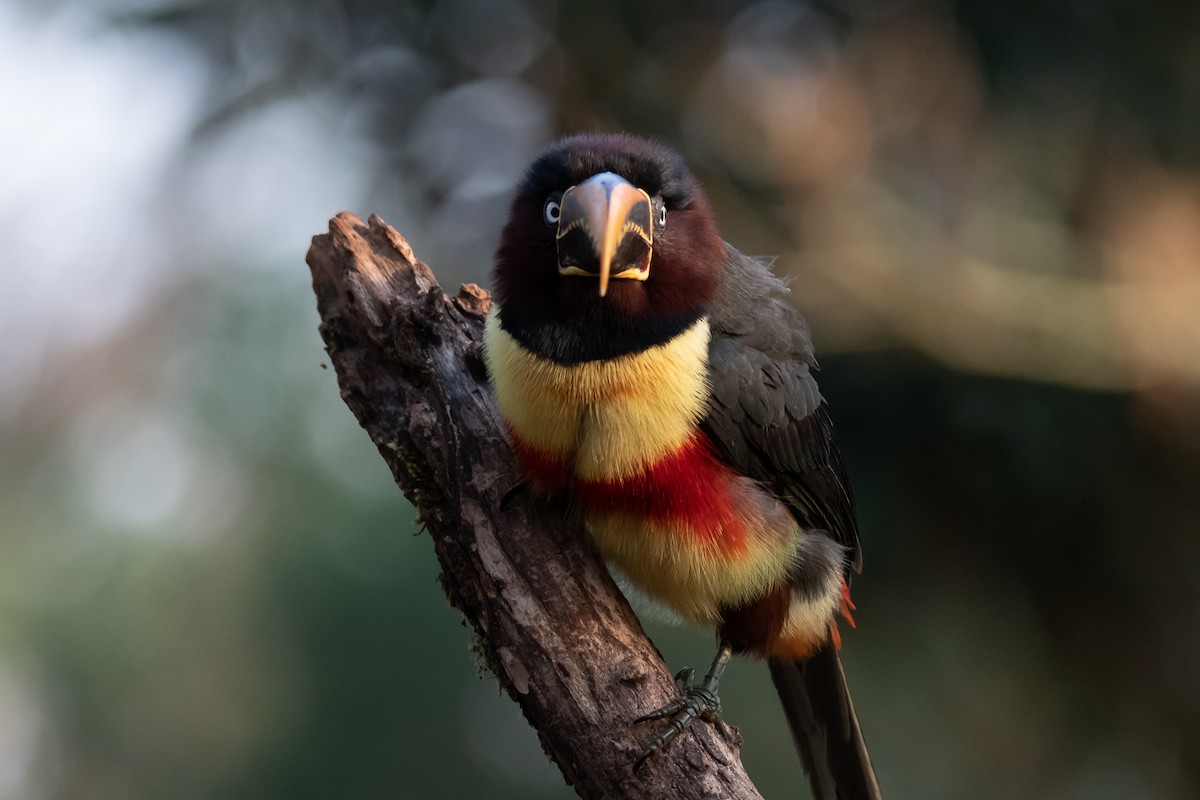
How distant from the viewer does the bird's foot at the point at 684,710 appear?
2387mm

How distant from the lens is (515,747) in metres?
5.10

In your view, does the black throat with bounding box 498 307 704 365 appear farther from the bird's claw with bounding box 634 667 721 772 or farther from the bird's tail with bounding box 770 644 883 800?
the bird's tail with bounding box 770 644 883 800

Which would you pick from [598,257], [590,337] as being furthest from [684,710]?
[598,257]

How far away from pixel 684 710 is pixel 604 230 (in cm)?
108

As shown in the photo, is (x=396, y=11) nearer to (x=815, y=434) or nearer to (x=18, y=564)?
(x=18, y=564)

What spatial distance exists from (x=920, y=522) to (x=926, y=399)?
60cm

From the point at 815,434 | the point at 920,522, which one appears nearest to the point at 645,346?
the point at 815,434

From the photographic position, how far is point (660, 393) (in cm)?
245

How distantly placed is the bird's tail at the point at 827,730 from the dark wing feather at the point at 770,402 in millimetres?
468

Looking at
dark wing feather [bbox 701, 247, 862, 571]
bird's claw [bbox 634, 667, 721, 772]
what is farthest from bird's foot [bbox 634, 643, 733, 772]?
dark wing feather [bbox 701, 247, 862, 571]

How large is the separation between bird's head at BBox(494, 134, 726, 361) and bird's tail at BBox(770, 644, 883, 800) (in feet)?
4.08

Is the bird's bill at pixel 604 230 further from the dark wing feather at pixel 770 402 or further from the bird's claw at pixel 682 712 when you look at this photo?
the bird's claw at pixel 682 712

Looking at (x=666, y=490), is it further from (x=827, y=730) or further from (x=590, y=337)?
(x=827, y=730)

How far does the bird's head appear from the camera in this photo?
2.34 m
